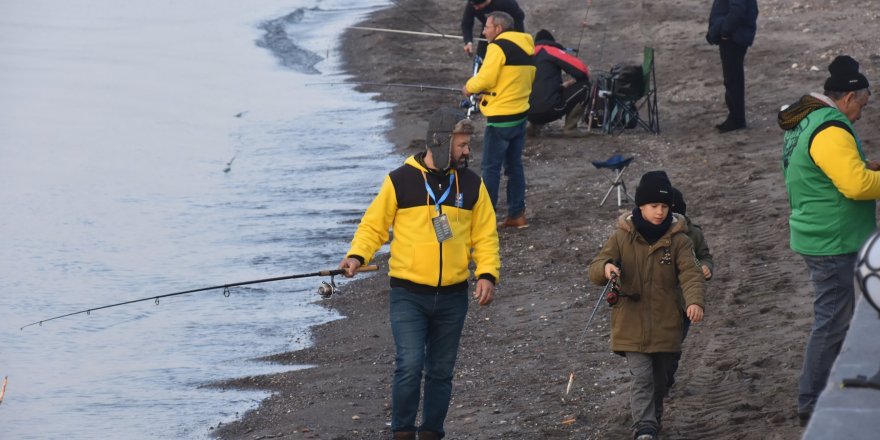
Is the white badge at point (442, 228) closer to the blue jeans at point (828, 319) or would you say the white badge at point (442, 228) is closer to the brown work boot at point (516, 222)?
the blue jeans at point (828, 319)

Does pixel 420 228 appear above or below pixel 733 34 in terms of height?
above

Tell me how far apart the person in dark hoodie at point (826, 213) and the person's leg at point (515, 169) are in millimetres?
5298

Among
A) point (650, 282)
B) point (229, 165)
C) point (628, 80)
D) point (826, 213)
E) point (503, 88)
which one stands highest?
point (826, 213)

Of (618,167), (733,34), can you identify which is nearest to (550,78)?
(733,34)

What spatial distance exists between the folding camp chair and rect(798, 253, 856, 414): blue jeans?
9.30 m

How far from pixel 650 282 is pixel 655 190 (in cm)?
44

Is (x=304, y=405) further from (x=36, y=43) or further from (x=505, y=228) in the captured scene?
(x=36, y=43)

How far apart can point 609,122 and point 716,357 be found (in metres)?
8.17

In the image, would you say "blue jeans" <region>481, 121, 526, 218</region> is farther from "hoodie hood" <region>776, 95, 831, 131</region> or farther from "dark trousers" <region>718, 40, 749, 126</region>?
"hoodie hood" <region>776, 95, 831, 131</region>

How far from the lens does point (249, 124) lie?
20156 millimetres

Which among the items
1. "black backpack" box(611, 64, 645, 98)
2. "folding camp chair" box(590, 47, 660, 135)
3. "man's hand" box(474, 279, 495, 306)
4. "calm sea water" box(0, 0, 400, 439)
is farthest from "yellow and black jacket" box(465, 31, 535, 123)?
"man's hand" box(474, 279, 495, 306)

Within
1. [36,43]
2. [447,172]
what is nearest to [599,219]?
[447,172]

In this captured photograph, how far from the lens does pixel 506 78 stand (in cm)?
1179

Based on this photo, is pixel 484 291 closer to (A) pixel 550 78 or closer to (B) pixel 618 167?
(B) pixel 618 167
